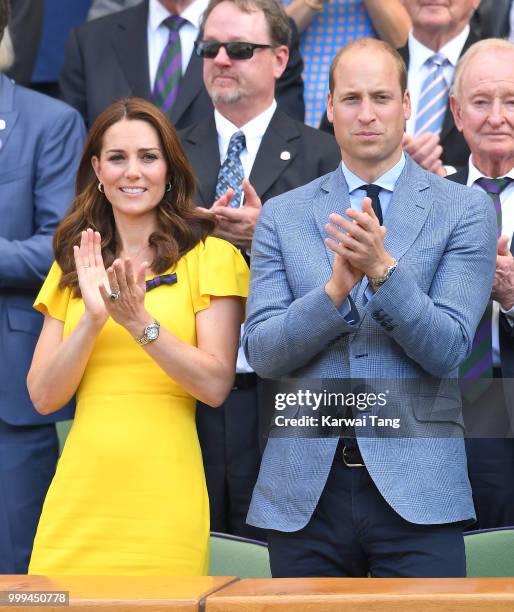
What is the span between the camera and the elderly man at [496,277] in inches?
169

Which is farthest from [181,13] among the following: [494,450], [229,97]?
[494,450]

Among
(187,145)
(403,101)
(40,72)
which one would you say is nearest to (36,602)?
(403,101)

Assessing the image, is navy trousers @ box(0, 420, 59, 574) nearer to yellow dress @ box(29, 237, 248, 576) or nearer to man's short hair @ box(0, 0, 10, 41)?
yellow dress @ box(29, 237, 248, 576)

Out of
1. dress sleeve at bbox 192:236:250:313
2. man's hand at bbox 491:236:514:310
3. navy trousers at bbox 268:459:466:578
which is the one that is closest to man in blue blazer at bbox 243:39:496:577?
navy trousers at bbox 268:459:466:578

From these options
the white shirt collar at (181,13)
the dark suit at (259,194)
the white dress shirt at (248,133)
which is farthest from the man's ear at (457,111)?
the white shirt collar at (181,13)

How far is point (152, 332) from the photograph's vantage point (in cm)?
382

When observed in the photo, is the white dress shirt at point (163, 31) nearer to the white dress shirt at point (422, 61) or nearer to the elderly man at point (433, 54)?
the elderly man at point (433, 54)

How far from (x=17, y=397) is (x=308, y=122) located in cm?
199

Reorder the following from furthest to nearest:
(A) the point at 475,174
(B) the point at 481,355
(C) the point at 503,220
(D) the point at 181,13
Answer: (D) the point at 181,13 → (A) the point at 475,174 → (C) the point at 503,220 → (B) the point at 481,355

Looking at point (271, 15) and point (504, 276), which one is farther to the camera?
point (271, 15)

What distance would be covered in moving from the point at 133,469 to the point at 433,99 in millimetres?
2253

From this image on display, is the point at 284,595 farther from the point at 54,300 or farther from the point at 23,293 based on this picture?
the point at 23,293

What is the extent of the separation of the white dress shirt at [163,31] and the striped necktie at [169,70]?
0.02 metres

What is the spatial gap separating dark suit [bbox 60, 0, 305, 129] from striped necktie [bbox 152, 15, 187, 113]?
55 mm
